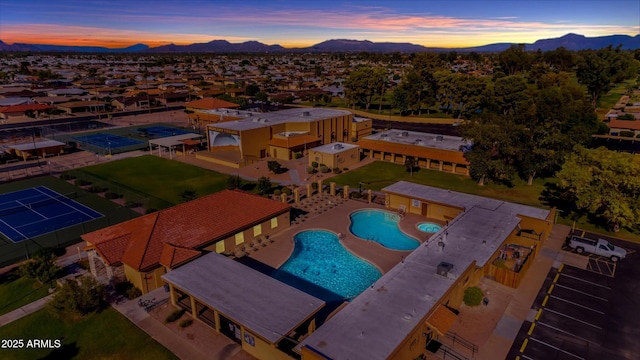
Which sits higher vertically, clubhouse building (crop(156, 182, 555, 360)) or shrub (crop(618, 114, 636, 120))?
shrub (crop(618, 114, 636, 120))

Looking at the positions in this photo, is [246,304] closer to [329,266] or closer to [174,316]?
[174,316]

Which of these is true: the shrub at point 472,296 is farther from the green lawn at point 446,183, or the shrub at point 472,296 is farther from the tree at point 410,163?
the tree at point 410,163

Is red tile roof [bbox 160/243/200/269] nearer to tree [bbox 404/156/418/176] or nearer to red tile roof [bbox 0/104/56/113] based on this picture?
tree [bbox 404/156/418/176]

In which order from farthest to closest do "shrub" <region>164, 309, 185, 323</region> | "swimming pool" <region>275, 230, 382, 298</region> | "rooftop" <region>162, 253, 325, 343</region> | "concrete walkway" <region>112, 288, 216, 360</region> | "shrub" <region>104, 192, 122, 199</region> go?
"shrub" <region>104, 192, 122, 199</region>, "swimming pool" <region>275, 230, 382, 298</region>, "shrub" <region>164, 309, 185, 323</region>, "concrete walkway" <region>112, 288, 216, 360</region>, "rooftop" <region>162, 253, 325, 343</region>

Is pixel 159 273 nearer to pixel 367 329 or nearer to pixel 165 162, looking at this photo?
pixel 367 329

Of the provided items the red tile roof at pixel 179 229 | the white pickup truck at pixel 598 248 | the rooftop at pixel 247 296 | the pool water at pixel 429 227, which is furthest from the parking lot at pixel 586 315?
the red tile roof at pixel 179 229

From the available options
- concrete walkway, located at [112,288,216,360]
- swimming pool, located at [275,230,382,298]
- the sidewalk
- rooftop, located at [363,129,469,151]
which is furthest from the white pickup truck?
concrete walkway, located at [112,288,216,360]
